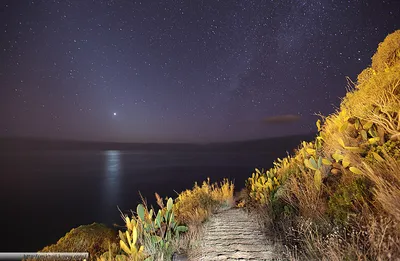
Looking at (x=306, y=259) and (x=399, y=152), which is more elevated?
(x=399, y=152)

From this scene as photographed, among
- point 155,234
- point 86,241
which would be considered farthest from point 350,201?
point 86,241

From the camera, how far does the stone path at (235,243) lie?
3.07 m

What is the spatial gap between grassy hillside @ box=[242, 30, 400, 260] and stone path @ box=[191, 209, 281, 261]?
30 cm

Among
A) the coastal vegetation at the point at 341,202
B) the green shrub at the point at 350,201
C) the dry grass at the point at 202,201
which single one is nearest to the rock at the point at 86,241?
the dry grass at the point at 202,201

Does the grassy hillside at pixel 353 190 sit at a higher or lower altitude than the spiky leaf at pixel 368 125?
lower

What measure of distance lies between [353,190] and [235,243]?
177 cm

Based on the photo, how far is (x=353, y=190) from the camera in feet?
9.34

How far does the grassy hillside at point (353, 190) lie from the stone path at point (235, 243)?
295 mm

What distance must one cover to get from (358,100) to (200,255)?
11.1ft

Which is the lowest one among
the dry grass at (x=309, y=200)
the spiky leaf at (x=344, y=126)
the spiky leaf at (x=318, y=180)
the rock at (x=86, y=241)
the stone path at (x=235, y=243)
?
the rock at (x=86, y=241)

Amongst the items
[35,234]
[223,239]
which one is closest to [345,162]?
[223,239]

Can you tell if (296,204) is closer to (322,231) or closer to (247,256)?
(322,231)

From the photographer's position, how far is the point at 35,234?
3186cm

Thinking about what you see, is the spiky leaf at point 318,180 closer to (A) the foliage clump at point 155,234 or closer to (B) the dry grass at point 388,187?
(B) the dry grass at point 388,187
